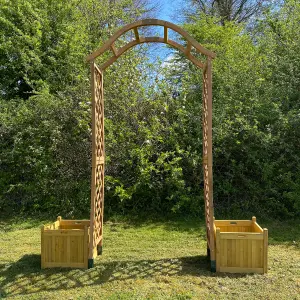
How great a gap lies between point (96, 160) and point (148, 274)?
135cm

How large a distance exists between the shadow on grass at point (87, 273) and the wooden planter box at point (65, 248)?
89 mm

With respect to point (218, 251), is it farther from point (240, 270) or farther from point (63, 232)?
point (63, 232)

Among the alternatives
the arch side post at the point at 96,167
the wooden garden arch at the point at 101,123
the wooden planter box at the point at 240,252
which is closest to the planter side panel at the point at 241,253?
the wooden planter box at the point at 240,252

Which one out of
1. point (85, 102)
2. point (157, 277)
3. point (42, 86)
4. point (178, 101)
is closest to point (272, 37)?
point (178, 101)

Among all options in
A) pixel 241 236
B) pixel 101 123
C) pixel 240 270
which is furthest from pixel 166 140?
pixel 240 270

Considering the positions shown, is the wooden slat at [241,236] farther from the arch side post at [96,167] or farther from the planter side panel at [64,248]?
the planter side panel at [64,248]

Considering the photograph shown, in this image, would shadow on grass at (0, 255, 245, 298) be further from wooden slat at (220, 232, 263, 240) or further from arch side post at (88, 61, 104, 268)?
wooden slat at (220, 232, 263, 240)

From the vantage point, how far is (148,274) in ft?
12.0

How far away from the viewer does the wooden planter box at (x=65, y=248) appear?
3.83 m

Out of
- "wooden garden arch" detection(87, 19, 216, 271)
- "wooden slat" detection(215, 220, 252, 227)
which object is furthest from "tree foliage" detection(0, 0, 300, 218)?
"wooden garden arch" detection(87, 19, 216, 271)

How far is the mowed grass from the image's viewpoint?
3.21m

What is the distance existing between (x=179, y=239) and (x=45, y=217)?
2742mm

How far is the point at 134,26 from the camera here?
3.74 metres

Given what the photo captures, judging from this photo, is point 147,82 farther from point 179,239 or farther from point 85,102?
point 179,239
